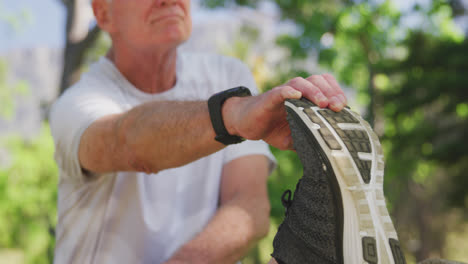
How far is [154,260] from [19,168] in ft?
28.8

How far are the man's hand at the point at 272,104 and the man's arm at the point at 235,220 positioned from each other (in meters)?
0.62

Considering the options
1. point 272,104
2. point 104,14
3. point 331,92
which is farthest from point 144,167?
point 104,14

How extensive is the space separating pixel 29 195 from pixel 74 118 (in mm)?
8675

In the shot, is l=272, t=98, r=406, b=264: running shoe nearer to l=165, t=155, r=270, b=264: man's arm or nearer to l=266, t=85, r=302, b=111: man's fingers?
l=266, t=85, r=302, b=111: man's fingers

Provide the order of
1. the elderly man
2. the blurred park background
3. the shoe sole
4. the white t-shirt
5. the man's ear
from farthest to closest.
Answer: the blurred park background
the man's ear
the white t-shirt
the elderly man
the shoe sole

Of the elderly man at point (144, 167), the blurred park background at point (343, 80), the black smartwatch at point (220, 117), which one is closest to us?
the black smartwatch at point (220, 117)

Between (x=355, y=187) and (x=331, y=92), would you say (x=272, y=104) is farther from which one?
(x=355, y=187)

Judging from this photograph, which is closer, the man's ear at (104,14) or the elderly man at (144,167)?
the elderly man at (144,167)

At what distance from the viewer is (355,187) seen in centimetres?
86

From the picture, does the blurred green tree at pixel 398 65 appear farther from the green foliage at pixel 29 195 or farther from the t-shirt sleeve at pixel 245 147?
the t-shirt sleeve at pixel 245 147

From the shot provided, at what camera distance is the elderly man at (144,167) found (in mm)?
1366

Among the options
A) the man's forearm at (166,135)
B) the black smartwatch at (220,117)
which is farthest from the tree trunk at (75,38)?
the black smartwatch at (220,117)

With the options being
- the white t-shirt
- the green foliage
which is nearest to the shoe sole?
the white t-shirt

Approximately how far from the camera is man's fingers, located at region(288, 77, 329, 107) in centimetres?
97
